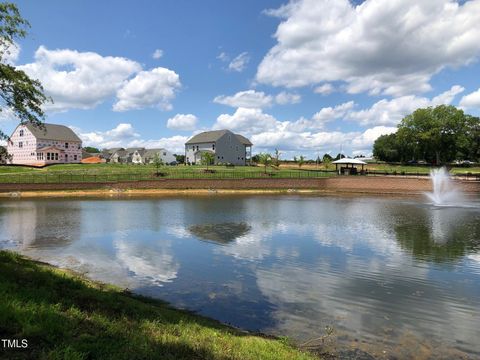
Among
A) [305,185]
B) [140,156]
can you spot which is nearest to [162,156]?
[140,156]

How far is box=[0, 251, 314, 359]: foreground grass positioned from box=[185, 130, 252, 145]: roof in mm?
87494

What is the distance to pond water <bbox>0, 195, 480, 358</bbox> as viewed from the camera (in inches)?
417

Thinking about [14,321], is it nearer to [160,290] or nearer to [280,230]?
[160,290]

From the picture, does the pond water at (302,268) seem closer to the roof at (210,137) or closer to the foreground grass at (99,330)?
the foreground grass at (99,330)

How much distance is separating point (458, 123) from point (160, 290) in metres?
111

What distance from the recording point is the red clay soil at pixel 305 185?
202 ft

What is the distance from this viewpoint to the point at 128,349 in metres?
5.98

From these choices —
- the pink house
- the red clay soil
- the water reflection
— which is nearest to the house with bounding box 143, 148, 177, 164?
the pink house

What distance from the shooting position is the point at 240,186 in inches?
2594

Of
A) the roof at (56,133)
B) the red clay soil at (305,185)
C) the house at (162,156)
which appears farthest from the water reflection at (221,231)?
the house at (162,156)

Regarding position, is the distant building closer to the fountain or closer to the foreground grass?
the fountain

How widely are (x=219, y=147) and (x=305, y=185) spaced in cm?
3512

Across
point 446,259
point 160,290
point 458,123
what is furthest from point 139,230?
point 458,123

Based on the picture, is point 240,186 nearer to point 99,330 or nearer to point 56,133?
point 56,133
